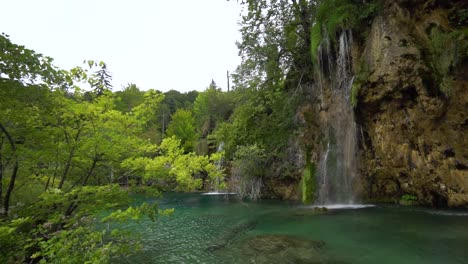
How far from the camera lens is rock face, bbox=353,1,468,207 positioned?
11.8 metres

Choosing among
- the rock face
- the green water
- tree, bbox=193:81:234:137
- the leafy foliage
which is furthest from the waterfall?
tree, bbox=193:81:234:137

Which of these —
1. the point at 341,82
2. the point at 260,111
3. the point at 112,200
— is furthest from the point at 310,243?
the point at 260,111

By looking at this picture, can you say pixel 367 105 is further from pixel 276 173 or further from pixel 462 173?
pixel 276 173

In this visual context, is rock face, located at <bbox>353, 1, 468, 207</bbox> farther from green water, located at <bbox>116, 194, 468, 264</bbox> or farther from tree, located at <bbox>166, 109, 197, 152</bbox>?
tree, located at <bbox>166, 109, 197, 152</bbox>

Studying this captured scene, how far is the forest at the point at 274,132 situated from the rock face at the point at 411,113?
49 mm

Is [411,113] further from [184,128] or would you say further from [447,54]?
[184,128]

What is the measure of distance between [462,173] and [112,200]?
1189 centimetres

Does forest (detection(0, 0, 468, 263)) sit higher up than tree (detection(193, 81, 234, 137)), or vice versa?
tree (detection(193, 81, 234, 137))

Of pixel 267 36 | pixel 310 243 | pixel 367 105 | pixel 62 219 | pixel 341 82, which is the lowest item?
pixel 310 243

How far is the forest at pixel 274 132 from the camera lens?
4699 millimetres

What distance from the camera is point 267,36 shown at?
19.5 meters

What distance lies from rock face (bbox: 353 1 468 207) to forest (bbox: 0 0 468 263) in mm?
49

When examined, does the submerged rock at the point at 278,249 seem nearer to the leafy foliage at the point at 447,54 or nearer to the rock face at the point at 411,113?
the rock face at the point at 411,113

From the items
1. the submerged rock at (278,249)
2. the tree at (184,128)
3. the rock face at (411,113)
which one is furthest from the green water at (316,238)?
the tree at (184,128)
